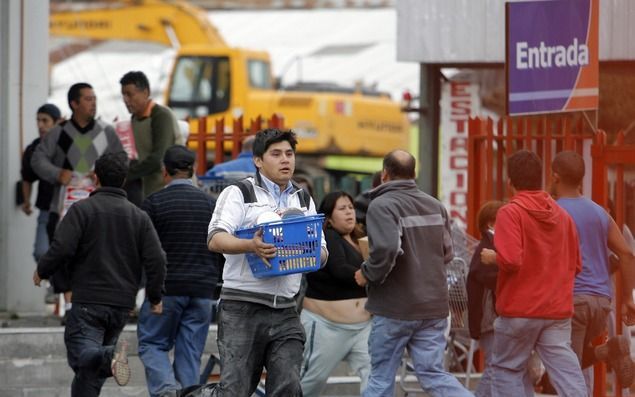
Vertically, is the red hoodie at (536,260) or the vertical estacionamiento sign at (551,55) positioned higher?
the vertical estacionamiento sign at (551,55)

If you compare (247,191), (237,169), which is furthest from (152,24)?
(247,191)

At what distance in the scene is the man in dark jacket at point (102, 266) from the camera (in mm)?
9828

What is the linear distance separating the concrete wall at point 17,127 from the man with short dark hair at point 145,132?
5.93 feet

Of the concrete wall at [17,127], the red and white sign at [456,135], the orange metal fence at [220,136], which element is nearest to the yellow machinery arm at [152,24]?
the red and white sign at [456,135]

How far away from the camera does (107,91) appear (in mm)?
39406

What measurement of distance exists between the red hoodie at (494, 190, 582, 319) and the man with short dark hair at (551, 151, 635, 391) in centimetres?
48

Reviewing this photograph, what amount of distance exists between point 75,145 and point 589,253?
4710mm

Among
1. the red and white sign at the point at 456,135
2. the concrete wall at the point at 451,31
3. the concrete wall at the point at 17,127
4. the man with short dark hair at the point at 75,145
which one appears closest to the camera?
the man with short dark hair at the point at 75,145

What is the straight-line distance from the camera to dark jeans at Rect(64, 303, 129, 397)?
32.0 feet

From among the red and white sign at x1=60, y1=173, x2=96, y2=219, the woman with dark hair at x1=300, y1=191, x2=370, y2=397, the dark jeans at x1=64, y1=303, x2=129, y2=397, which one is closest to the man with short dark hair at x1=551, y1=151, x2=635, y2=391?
the woman with dark hair at x1=300, y1=191, x2=370, y2=397

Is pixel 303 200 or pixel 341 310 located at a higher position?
pixel 303 200

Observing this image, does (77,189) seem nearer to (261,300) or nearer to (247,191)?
(247,191)

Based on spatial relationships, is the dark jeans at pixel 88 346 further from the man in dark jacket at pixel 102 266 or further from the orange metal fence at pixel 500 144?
the orange metal fence at pixel 500 144

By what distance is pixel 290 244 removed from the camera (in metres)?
8.20
